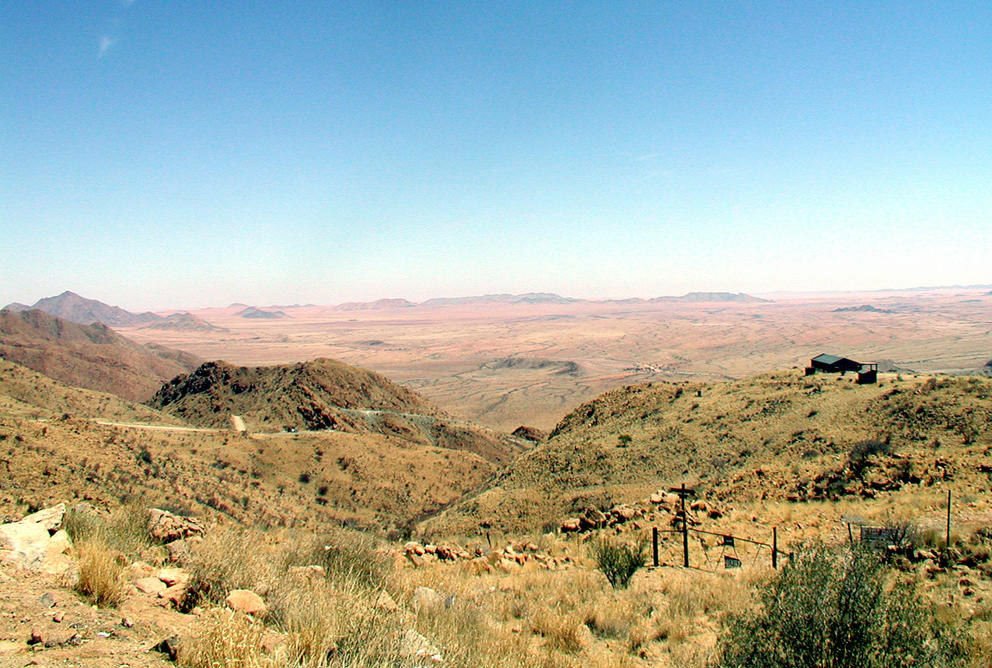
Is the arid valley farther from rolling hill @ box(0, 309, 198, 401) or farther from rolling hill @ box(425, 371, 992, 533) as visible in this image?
rolling hill @ box(0, 309, 198, 401)

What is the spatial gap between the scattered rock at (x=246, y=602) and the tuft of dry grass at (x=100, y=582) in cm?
107

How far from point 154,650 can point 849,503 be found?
1929 cm

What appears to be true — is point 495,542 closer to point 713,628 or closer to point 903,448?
point 713,628

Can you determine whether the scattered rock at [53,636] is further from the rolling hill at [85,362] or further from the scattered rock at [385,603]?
the rolling hill at [85,362]

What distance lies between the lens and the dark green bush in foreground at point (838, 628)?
5.83 metres

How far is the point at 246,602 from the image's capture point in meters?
5.98

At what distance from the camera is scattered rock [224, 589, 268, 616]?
5.87 m

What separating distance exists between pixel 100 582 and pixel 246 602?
143 cm

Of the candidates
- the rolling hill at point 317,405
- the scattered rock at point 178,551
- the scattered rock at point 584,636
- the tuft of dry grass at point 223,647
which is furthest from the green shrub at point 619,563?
the rolling hill at point 317,405

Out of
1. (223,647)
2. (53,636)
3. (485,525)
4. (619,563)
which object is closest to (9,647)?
(53,636)

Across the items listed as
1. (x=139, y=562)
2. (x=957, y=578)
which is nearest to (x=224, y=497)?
(x=139, y=562)

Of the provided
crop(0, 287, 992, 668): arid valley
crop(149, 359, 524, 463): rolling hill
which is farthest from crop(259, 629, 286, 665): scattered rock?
crop(149, 359, 524, 463): rolling hill

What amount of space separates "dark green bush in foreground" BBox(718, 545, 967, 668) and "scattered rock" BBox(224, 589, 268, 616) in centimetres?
509

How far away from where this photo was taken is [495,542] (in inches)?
768
